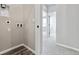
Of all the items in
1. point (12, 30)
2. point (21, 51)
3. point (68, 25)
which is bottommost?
point (21, 51)

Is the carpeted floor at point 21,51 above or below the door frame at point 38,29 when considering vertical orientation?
below

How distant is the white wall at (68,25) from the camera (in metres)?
3.16

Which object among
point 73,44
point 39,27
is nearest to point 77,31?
point 73,44

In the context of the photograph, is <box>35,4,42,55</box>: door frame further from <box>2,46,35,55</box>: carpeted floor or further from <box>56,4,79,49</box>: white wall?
<box>56,4,79,49</box>: white wall

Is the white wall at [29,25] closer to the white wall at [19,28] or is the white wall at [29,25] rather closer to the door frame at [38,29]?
the white wall at [19,28]

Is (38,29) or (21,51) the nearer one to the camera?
(38,29)

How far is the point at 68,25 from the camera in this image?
3.55 meters

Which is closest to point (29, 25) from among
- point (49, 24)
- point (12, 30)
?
point (12, 30)

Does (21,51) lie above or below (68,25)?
below

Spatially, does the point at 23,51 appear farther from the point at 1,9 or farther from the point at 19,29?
the point at 1,9

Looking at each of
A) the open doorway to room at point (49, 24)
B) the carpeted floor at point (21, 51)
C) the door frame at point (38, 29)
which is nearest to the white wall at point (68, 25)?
the open doorway to room at point (49, 24)

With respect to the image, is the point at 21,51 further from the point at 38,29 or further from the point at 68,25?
the point at 68,25

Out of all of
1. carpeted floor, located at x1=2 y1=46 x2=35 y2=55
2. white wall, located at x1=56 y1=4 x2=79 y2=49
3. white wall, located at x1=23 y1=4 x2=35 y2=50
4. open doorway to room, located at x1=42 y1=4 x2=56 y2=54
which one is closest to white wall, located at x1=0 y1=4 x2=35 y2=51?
white wall, located at x1=23 y1=4 x2=35 y2=50

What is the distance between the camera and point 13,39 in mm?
2850
